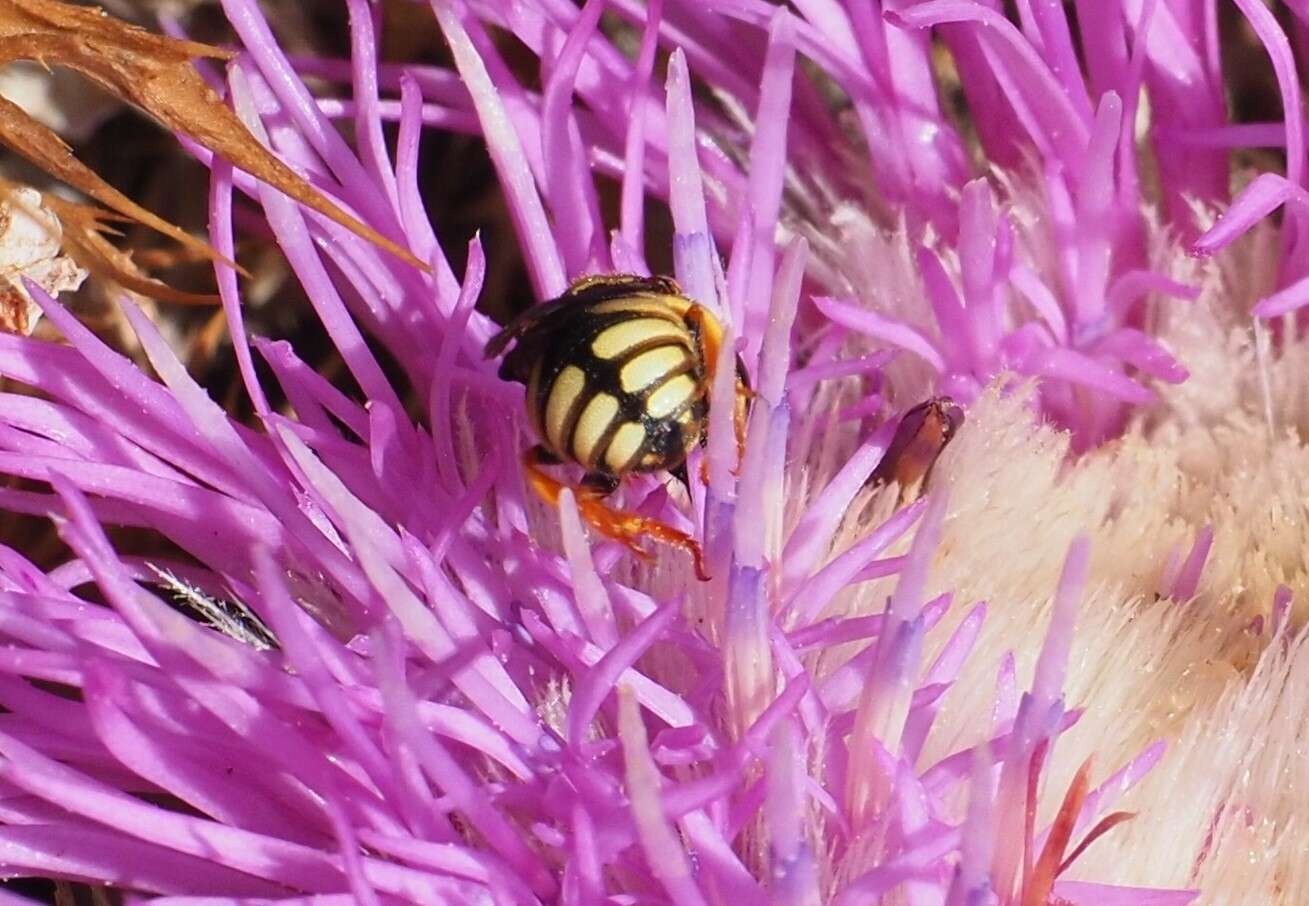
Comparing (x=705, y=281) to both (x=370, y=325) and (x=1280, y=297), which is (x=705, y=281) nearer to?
(x=370, y=325)

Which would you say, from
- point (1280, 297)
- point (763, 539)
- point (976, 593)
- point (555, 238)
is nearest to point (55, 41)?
point (555, 238)

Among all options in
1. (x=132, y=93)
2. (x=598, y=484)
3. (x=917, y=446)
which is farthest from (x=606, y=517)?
(x=132, y=93)

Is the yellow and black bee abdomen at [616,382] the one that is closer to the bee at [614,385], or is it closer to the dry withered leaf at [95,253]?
the bee at [614,385]

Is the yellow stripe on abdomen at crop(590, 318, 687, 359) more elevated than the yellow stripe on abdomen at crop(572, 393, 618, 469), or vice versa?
A: the yellow stripe on abdomen at crop(590, 318, 687, 359)

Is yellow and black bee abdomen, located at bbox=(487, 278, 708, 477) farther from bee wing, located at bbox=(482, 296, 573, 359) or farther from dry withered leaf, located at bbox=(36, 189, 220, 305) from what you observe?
dry withered leaf, located at bbox=(36, 189, 220, 305)

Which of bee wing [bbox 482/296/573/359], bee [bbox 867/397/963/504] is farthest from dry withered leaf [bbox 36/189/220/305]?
bee [bbox 867/397/963/504]

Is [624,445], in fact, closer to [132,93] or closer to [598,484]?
[598,484]
